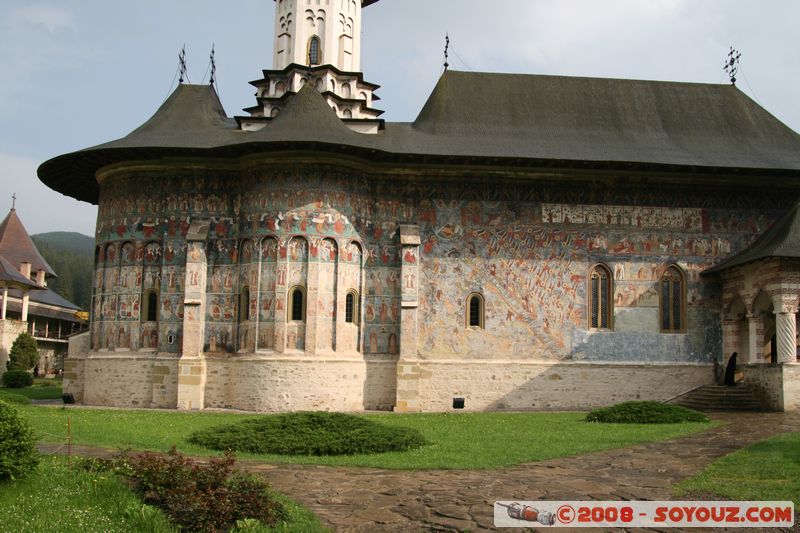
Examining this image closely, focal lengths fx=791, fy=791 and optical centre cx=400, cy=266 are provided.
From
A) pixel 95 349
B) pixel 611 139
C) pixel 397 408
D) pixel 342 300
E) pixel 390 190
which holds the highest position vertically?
pixel 611 139

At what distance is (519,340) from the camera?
2208 cm

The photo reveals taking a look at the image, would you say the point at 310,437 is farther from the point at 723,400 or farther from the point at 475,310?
the point at 723,400

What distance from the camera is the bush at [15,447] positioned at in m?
8.38

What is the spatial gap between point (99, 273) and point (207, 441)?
12.2 metres

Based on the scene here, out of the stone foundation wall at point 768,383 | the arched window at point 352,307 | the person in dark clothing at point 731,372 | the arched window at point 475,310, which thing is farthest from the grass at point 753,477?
the arched window at point 352,307

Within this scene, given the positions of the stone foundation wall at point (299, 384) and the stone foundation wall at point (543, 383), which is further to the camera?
the stone foundation wall at point (543, 383)

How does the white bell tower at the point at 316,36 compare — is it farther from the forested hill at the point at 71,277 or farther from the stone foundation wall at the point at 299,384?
the forested hill at the point at 71,277

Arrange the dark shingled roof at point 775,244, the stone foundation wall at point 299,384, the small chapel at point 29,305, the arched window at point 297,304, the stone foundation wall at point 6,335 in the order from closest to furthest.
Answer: the dark shingled roof at point 775,244
the stone foundation wall at point 299,384
the arched window at point 297,304
the stone foundation wall at point 6,335
the small chapel at point 29,305

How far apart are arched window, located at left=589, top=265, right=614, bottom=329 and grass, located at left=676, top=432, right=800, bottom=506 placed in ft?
33.1

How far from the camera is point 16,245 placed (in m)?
44.3

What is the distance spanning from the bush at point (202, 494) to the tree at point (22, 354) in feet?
104

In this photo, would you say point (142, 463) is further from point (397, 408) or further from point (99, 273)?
point (99, 273)

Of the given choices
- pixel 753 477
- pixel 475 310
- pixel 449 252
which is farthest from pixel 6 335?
pixel 753 477

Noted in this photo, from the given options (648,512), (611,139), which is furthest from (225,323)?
(648,512)
